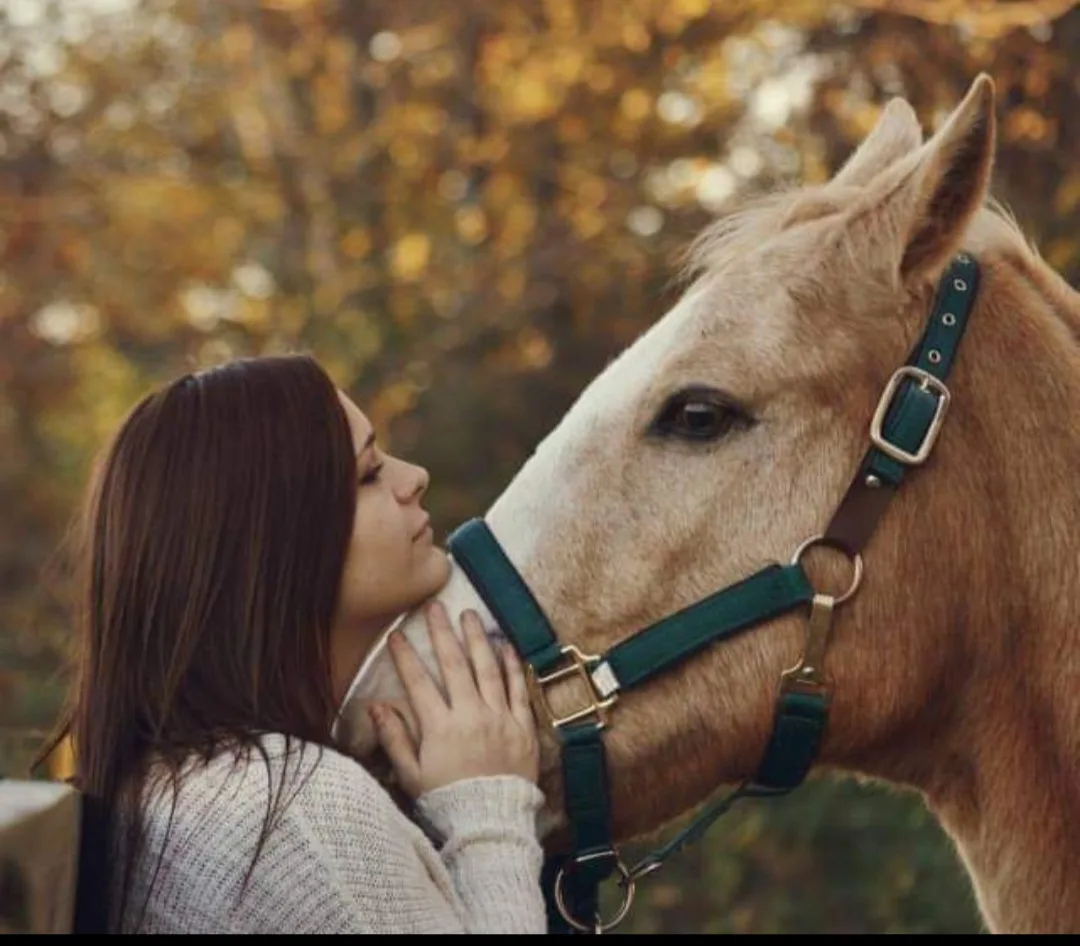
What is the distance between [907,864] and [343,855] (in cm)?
370

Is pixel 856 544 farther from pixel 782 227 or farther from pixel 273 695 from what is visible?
pixel 273 695

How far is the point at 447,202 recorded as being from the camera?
8.64 m

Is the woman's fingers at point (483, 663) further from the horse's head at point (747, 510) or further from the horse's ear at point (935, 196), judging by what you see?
the horse's ear at point (935, 196)

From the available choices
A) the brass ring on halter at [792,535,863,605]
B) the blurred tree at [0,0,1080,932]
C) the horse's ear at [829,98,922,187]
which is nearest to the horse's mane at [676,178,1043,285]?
the horse's ear at [829,98,922,187]

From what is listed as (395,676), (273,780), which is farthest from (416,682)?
(273,780)

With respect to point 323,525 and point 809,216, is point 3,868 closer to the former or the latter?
point 323,525

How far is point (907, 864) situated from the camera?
5.31 meters

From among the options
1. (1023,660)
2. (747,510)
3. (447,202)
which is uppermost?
(747,510)

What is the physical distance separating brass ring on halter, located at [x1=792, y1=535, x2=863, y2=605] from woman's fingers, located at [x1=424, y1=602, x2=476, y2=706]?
486 mm

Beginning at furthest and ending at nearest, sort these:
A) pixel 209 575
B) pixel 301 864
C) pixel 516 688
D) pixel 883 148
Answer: pixel 883 148 < pixel 516 688 < pixel 209 575 < pixel 301 864

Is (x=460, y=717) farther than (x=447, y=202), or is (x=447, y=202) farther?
(x=447, y=202)

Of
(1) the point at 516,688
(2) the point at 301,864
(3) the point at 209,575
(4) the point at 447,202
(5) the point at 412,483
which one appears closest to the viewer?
(2) the point at 301,864

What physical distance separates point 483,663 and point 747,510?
0.43m

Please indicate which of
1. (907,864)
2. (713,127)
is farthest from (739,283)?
(713,127)
